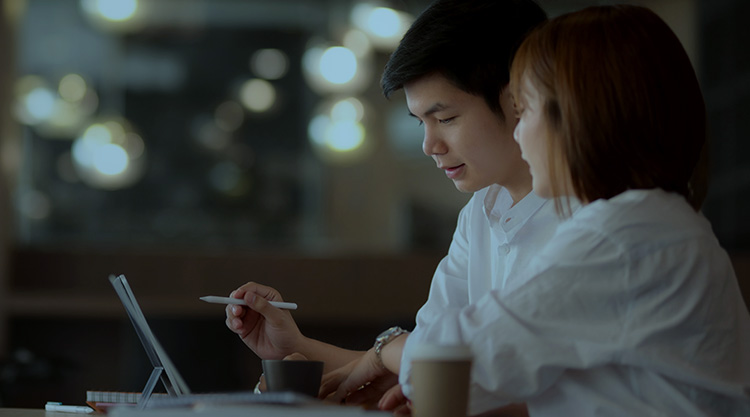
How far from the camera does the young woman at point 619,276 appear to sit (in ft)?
2.91

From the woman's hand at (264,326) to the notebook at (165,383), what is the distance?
0.59 feet

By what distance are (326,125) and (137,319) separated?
502cm

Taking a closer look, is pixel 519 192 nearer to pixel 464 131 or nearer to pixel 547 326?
pixel 464 131

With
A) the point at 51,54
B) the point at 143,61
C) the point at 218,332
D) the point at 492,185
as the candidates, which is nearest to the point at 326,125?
the point at 143,61

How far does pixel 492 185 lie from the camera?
5.34ft

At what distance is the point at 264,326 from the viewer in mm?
1431

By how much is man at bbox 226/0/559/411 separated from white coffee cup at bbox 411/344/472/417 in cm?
60

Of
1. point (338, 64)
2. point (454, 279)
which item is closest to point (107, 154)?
point (338, 64)

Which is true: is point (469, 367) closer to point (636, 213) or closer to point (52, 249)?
point (636, 213)

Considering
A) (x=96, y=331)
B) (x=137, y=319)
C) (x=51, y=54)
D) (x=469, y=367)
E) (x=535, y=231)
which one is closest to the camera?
(x=469, y=367)

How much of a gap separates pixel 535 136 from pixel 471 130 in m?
0.47

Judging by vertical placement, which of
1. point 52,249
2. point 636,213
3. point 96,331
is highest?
point 636,213

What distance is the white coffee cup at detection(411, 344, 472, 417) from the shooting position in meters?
0.81

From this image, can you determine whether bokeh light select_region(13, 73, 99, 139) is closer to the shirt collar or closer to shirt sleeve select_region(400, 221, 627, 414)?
the shirt collar
